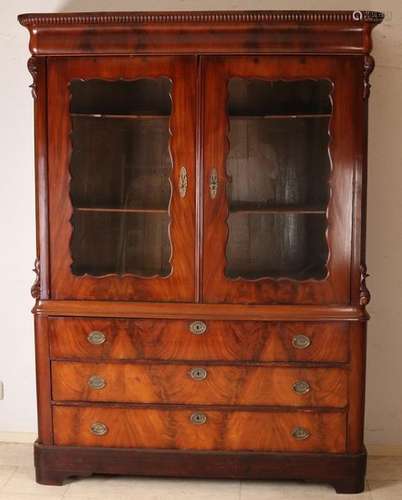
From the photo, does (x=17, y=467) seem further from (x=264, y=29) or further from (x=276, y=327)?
(x=264, y=29)

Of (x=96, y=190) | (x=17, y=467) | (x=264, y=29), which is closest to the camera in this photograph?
(x=264, y=29)

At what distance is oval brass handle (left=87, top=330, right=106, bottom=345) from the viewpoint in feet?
9.88

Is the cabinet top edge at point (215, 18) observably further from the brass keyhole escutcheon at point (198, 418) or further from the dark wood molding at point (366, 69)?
the brass keyhole escutcheon at point (198, 418)

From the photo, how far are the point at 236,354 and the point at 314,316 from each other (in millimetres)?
345

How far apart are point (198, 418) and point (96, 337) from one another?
525 millimetres

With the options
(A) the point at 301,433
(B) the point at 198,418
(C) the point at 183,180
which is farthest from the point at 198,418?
(C) the point at 183,180

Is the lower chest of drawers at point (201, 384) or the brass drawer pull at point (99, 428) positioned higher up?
the lower chest of drawers at point (201, 384)

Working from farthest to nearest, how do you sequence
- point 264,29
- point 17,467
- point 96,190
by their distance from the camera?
point 17,467 < point 96,190 < point 264,29

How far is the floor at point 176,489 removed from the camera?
300 centimetres

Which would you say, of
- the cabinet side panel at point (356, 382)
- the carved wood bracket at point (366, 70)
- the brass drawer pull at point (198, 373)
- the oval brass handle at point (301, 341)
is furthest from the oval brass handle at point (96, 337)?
the carved wood bracket at point (366, 70)

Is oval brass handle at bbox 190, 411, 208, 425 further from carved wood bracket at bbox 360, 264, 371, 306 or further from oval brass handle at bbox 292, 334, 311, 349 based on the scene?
carved wood bracket at bbox 360, 264, 371, 306

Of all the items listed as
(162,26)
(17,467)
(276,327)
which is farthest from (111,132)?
(17,467)

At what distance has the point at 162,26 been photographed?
2.83m

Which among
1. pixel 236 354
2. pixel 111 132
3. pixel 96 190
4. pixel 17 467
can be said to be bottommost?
pixel 17 467
